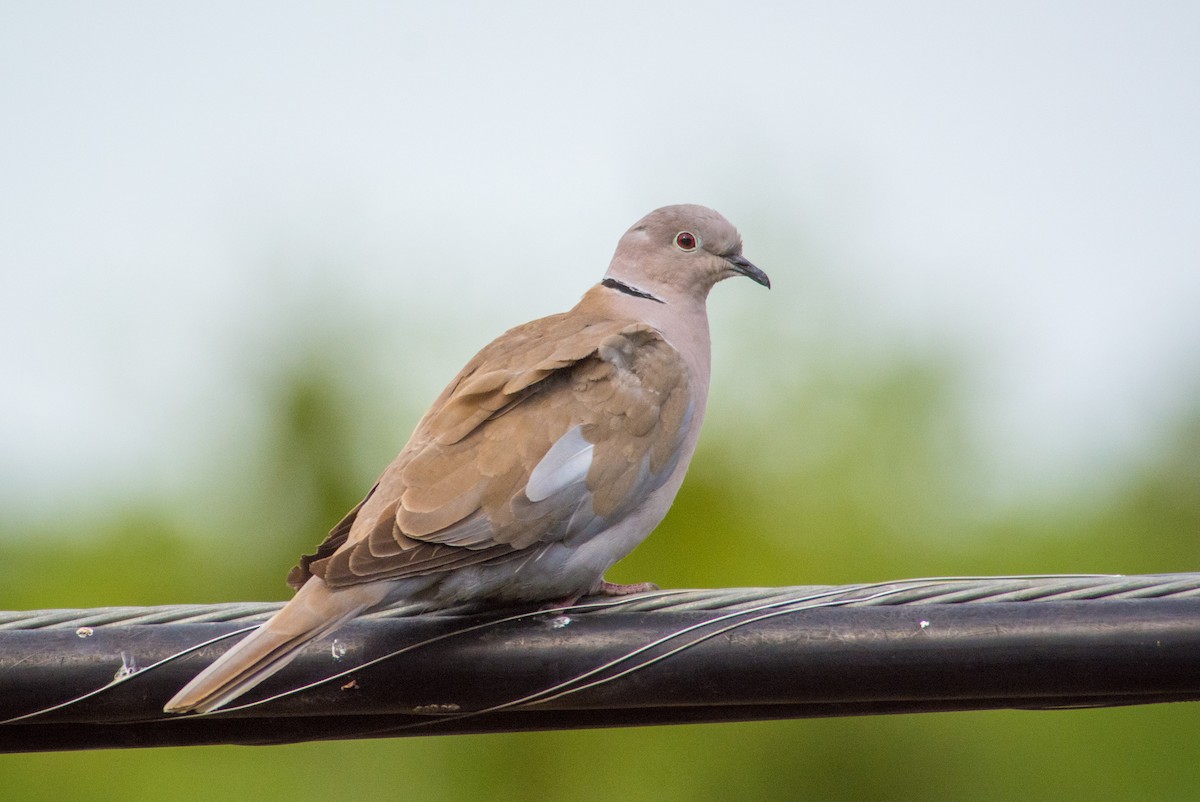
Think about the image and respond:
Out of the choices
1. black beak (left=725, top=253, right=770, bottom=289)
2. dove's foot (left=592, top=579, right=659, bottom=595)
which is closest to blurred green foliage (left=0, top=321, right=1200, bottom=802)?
black beak (left=725, top=253, right=770, bottom=289)

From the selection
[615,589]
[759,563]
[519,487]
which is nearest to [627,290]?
[615,589]

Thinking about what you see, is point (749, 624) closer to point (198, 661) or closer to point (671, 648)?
point (671, 648)

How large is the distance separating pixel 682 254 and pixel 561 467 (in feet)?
5.61

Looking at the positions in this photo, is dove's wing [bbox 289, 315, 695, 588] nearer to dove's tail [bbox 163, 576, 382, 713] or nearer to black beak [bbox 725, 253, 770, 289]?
dove's tail [bbox 163, 576, 382, 713]

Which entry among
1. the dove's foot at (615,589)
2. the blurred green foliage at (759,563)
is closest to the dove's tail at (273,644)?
the dove's foot at (615,589)

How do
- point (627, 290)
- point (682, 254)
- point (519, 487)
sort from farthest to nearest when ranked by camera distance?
point (682, 254)
point (627, 290)
point (519, 487)

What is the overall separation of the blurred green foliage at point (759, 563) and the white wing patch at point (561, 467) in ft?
19.4

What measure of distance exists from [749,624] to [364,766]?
7.44 m

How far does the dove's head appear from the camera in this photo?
5.03m

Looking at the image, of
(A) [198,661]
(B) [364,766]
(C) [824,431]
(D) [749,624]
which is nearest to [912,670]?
(D) [749,624]

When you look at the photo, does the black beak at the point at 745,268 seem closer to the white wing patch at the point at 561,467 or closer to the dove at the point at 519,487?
the dove at the point at 519,487

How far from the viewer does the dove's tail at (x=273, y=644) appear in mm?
2699

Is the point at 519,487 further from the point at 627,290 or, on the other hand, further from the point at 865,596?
the point at 627,290

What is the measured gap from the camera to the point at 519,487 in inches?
137
